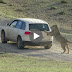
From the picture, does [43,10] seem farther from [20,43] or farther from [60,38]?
[60,38]

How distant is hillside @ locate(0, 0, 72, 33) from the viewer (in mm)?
40856

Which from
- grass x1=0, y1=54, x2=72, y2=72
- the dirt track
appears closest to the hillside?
the dirt track

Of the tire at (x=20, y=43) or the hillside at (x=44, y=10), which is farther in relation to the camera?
the hillside at (x=44, y=10)

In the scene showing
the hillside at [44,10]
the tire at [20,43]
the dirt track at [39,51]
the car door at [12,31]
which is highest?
the car door at [12,31]

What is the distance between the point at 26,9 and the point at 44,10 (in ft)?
9.06

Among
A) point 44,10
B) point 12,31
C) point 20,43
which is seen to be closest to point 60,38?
point 20,43

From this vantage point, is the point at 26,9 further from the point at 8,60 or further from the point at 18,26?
the point at 8,60

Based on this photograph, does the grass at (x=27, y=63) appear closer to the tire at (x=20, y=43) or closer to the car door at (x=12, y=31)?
the tire at (x=20, y=43)

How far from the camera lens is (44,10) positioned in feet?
161

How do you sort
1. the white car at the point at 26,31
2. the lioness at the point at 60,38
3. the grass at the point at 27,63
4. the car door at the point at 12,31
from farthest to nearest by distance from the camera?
the car door at the point at 12,31 < the white car at the point at 26,31 < the lioness at the point at 60,38 < the grass at the point at 27,63

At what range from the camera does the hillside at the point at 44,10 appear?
40.9 meters

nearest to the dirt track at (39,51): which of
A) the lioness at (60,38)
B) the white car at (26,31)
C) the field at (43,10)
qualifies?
the white car at (26,31)

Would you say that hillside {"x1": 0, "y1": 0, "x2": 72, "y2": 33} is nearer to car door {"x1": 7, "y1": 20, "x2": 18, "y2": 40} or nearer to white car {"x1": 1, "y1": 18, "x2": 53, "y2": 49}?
car door {"x1": 7, "y1": 20, "x2": 18, "y2": 40}

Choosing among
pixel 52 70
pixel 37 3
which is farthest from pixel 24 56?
pixel 37 3
